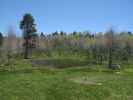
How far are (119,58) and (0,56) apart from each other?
5477 cm

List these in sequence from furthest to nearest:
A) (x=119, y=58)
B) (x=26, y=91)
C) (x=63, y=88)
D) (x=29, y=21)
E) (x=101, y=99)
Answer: (x=119, y=58) < (x=29, y=21) < (x=63, y=88) < (x=26, y=91) < (x=101, y=99)

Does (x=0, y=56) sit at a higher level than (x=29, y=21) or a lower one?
lower

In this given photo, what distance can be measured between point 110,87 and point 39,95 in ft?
31.2

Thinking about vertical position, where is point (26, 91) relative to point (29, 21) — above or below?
below

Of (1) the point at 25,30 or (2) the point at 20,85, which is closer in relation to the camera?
(2) the point at 20,85

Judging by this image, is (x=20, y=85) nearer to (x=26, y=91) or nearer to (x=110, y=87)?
(x=26, y=91)

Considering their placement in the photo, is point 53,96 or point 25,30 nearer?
point 53,96

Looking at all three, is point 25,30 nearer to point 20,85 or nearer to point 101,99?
point 20,85

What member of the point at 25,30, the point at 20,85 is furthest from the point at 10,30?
the point at 20,85

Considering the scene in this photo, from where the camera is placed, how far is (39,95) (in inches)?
1038

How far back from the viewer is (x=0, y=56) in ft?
254

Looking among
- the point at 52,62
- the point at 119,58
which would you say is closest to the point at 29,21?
the point at 52,62

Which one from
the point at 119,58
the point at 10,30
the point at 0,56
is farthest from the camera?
the point at 10,30

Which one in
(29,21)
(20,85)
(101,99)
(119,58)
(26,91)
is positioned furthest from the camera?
(119,58)
